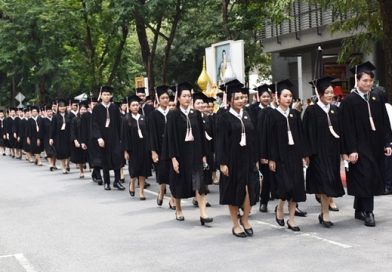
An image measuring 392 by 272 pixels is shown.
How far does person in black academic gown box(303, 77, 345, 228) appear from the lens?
9172 mm

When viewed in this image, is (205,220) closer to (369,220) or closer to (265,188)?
(265,188)

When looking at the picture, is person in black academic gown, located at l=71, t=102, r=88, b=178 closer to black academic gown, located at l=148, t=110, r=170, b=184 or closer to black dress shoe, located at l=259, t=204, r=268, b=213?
black academic gown, located at l=148, t=110, r=170, b=184

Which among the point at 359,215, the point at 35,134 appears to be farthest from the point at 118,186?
the point at 35,134

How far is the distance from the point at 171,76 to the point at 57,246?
106 ft

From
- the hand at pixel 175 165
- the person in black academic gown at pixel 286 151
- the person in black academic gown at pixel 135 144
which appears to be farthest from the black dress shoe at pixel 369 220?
the person in black academic gown at pixel 135 144

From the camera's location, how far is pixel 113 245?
8305 millimetres

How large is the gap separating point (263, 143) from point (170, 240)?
190 cm

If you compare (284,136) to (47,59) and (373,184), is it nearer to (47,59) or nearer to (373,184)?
(373,184)

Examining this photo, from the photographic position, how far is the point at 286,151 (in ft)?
29.3

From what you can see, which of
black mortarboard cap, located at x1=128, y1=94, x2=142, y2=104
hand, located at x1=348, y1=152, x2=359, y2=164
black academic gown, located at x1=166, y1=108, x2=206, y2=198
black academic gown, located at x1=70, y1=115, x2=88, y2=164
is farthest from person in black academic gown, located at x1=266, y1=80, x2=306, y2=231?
black academic gown, located at x1=70, y1=115, x2=88, y2=164

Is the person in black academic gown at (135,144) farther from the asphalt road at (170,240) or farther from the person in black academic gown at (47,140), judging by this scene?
the person in black academic gown at (47,140)

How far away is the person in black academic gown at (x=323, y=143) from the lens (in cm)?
917

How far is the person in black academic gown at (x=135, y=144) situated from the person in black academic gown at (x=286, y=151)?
4404 mm

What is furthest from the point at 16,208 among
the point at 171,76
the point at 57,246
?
the point at 171,76
